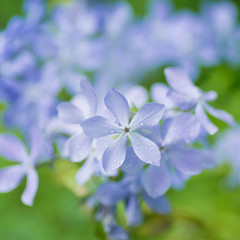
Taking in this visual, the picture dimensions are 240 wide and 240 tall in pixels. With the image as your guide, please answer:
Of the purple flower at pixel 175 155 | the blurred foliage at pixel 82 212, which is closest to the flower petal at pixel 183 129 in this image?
the purple flower at pixel 175 155

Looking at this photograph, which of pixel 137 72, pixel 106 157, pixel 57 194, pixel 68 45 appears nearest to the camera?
pixel 106 157

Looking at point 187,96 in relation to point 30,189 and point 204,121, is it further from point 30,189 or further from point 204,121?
point 30,189

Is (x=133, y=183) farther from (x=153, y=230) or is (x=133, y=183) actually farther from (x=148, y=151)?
(x=153, y=230)

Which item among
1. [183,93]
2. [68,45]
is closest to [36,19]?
[68,45]

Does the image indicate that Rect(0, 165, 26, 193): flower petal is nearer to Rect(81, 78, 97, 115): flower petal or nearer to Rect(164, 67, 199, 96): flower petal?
Rect(81, 78, 97, 115): flower petal

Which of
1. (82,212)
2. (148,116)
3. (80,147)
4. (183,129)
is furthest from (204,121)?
(82,212)
